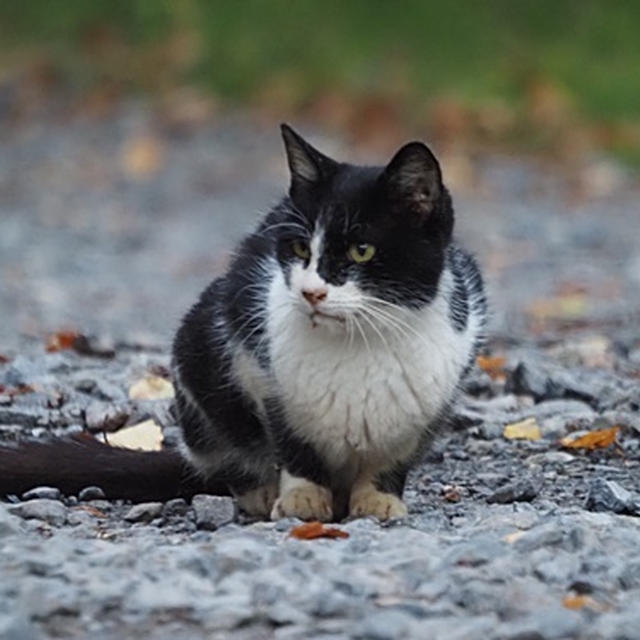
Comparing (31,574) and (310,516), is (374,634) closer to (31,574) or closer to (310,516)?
(31,574)

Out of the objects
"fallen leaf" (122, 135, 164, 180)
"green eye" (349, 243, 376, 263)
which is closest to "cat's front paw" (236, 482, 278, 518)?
"green eye" (349, 243, 376, 263)

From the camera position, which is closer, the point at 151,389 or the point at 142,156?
the point at 151,389

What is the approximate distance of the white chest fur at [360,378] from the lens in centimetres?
416

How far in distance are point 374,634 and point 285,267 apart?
126cm

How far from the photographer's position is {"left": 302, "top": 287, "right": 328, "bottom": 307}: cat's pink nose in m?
4.02

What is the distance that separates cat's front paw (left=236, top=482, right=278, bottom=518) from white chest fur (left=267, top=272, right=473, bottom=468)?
14.5 inches

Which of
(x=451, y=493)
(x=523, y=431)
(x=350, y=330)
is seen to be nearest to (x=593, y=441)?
(x=523, y=431)

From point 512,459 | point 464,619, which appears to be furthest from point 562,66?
point 464,619

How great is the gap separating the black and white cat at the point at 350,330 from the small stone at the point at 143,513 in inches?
11.7

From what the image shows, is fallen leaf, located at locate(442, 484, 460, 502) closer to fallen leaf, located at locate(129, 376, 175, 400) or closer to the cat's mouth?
the cat's mouth

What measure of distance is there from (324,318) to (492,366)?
7.31 feet

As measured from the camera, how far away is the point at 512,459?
4.96 m

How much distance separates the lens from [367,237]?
4098 mm

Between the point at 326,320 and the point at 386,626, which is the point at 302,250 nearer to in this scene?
the point at 326,320
